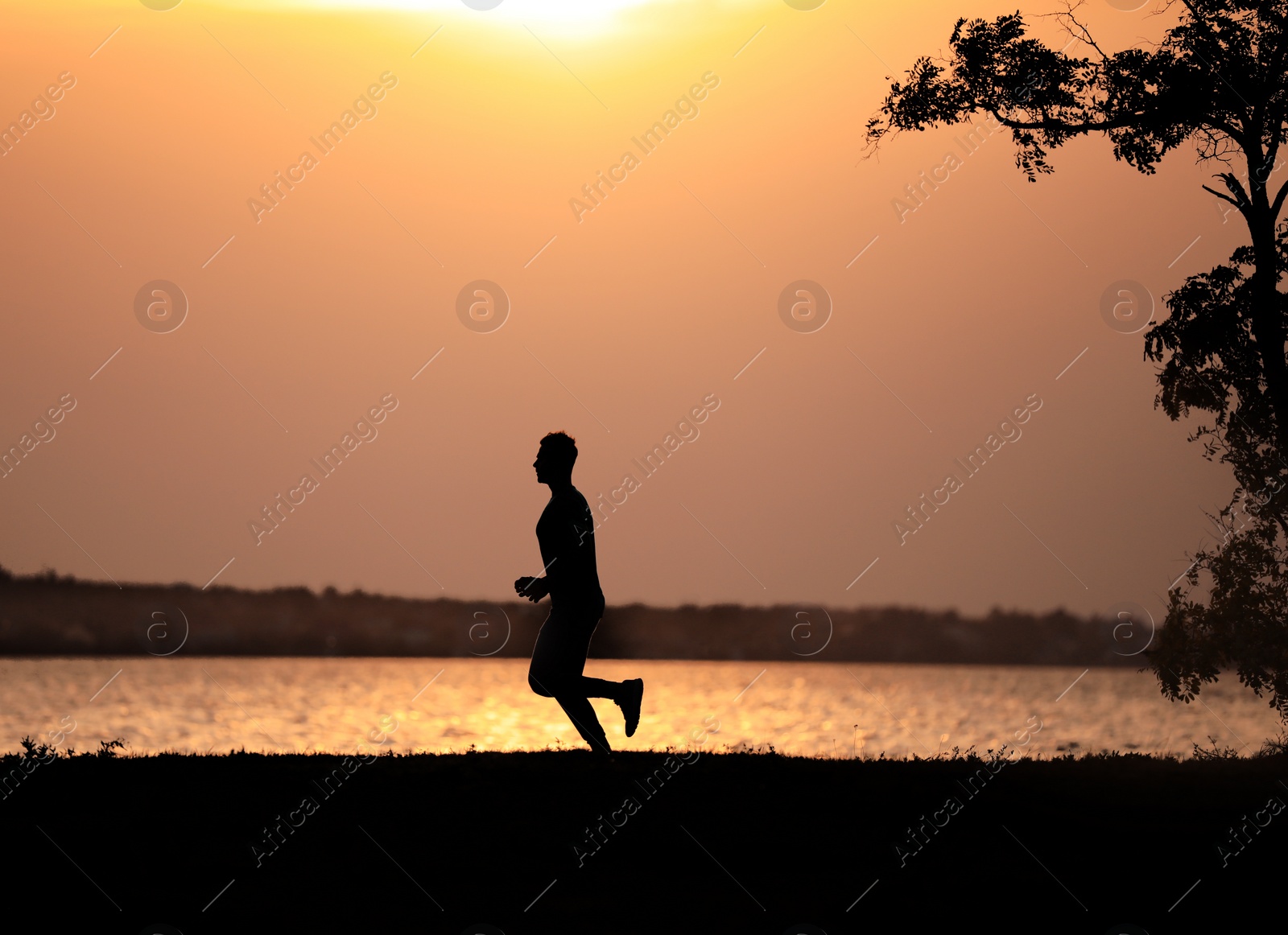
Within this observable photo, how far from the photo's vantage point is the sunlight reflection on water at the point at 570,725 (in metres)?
37.8

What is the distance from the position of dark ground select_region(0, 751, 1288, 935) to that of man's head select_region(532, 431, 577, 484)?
259 cm

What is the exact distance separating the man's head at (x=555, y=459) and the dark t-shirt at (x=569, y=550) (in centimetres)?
19

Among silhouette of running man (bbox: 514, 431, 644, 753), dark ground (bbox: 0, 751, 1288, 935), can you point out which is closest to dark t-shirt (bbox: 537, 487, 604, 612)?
silhouette of running man (bbox: 514, 431, 644, 753)

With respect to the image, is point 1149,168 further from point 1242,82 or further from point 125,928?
point 125,928

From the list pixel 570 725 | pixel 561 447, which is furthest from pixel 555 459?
pixel 570 725

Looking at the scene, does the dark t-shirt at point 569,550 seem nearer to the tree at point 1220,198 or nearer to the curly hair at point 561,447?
the curly hair at point 561,447

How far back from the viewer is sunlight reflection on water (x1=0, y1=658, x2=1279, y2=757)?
37812mm

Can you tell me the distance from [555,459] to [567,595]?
4.11 feet

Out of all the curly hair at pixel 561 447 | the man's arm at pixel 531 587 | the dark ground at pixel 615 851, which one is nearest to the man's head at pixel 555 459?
the curly hair at pixel 561 447

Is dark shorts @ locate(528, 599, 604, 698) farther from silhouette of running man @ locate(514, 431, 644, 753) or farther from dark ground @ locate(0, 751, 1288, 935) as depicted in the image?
dark ground @ locate(0, 751, 1288, 935)

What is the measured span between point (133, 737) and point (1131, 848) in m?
39.4

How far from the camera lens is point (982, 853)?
8.38 metres

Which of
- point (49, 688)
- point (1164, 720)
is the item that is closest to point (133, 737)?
point (49, 688)

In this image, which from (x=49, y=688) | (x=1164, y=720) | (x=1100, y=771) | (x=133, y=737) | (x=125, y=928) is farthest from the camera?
(x=49, y=688)
